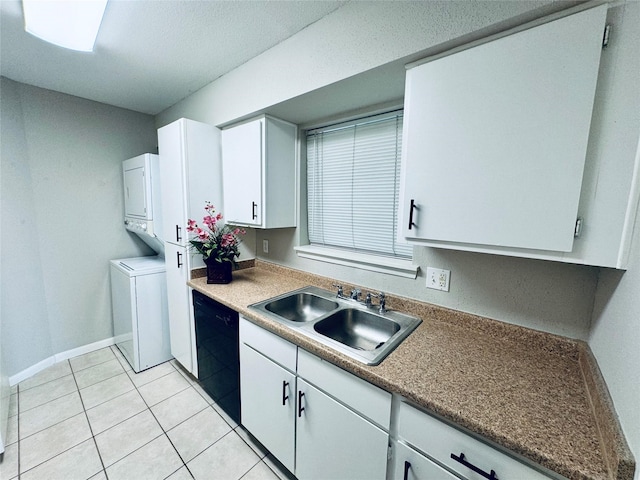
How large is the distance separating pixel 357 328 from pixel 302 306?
1.35ft

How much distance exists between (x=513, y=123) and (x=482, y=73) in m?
0.21

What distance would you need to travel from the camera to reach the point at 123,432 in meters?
1.68

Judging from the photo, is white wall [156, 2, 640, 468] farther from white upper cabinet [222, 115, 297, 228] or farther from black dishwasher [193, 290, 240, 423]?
black dishwasher [193, 290, 240, 423]

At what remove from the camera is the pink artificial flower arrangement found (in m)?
1.87

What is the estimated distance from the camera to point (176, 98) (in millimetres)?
2387

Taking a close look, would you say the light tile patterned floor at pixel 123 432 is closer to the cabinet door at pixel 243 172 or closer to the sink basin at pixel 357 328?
the sink basin at pixel 357 328

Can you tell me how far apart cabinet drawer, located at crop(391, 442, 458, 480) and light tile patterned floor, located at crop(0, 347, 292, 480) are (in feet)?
2.74

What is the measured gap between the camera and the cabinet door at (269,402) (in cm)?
130

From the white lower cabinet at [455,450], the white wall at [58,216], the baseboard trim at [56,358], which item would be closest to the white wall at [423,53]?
the white lower cabinet at [455,450]

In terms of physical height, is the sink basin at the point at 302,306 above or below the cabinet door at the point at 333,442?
above

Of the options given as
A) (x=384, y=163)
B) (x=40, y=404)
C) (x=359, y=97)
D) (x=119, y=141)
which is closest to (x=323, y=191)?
(x=384, y=163)

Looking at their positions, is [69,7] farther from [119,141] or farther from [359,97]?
[119,141]

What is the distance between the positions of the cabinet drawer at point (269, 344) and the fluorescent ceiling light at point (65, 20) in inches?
66.6

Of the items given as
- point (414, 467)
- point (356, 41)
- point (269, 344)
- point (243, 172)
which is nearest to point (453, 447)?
point (414, 467)
